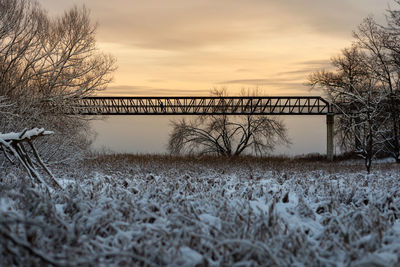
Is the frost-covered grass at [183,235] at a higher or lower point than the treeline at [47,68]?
lower

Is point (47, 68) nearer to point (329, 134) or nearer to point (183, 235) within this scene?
point (183, 235)

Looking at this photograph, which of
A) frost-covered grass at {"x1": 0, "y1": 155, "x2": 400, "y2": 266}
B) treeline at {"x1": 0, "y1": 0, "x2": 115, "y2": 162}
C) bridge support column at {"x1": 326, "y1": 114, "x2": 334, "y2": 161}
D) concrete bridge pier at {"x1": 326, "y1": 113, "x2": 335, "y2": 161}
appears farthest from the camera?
concrete bridge pier at {"x1": 326, "y1": 113, "x2": 335, "y2": 161}

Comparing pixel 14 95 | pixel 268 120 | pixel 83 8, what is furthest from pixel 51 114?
pixel 268 120

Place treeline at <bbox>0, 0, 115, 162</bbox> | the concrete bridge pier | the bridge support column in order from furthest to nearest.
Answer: the concrete bridge pier
the bridge support column
treeline at <bbox>0, 0, 115, 162</bbox>

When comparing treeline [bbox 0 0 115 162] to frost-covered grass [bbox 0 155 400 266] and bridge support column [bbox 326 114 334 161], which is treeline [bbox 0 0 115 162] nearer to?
frost-covered grass [bbox 0 155 400 266]

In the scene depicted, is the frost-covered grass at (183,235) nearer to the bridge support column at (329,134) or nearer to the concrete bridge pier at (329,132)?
the bridge support column at (329,134)

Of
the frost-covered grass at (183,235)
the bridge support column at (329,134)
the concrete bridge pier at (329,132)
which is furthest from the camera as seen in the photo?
the concrete bridge pier at (329,132)

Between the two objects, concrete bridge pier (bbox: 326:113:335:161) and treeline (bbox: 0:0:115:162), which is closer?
treeline (bbox: 0:0:115:162)

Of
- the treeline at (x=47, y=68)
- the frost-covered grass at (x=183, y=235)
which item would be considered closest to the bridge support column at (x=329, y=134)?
the treeline at (x=47, y=68)

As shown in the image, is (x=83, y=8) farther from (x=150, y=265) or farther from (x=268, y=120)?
(x=150, y=265)

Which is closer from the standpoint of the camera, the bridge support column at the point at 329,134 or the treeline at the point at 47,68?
the treeline at the point at 47,68

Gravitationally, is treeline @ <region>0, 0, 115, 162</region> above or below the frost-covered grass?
above

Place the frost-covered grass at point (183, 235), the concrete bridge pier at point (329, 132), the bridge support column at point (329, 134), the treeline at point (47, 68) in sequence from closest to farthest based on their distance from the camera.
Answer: the frost-covered grass at point (183, 235) → the treeline at point (47, 68) → the bridge support column at point (329, 134) → the concrete bridge pier at point (329, 132)

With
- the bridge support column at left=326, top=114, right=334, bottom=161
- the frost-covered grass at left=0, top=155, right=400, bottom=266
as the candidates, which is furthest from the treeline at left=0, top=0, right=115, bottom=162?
the bridge support column at left=326, top=114, right=334, bottom=161
